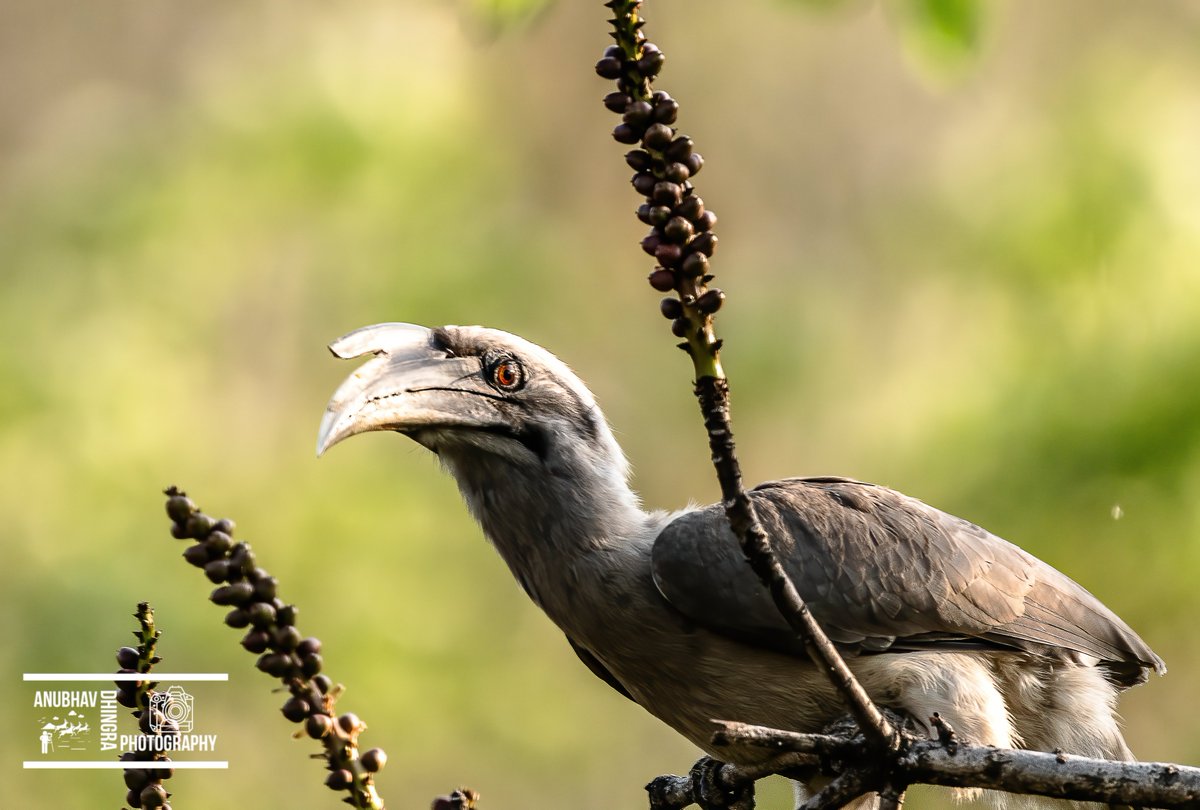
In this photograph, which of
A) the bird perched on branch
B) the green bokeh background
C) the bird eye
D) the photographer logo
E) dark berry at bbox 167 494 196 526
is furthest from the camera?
the green bokeh background

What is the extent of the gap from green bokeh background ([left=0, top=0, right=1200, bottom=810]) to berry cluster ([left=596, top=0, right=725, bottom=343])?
3.97m

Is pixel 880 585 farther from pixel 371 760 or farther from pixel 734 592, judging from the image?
pixel 371 760

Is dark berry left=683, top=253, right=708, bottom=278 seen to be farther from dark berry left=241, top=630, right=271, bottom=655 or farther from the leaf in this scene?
dark berry left=241, top=630, right=271, bottom=655

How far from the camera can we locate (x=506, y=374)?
168 inches

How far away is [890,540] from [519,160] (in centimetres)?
1201

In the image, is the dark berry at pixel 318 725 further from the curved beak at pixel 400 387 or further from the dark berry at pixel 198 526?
the curved beak at pixel 400 387

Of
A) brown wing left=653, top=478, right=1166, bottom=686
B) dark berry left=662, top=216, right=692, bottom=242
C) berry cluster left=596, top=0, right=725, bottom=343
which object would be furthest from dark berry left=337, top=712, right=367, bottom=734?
brown wing left=653, top=478, right=1166, bottom=686

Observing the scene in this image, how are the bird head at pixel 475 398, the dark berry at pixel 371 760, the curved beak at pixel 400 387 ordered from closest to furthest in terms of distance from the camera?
the dark berry at pixel 371 760 → the curved beak at pixel 400 387 → the bird head at pixel 475 398

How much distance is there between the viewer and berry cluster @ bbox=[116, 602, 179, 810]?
2.46 meters

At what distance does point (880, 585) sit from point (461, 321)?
25.0ft

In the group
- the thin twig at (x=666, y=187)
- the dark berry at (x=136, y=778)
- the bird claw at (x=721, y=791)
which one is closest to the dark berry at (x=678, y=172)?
the thin twig at (x=666, y=187)

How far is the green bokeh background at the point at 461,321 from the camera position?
9.18 meters

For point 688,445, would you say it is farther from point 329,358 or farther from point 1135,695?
point 1135,695

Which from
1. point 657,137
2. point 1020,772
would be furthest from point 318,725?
point 1020,772
